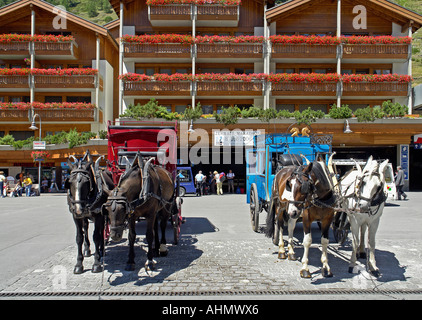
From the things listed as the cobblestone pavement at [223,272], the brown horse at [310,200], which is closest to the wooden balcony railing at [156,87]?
the cobblestone pavement at [223,272]

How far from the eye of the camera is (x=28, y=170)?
96.7 feet

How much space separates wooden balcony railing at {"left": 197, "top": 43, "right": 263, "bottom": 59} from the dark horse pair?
22.6 m

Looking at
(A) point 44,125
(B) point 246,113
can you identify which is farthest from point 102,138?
(B) point 246,113

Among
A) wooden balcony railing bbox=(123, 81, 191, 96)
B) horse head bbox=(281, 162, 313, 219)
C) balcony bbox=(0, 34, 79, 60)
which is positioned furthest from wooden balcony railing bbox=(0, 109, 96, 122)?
horse head bbox=(281, 162, 313, 219)

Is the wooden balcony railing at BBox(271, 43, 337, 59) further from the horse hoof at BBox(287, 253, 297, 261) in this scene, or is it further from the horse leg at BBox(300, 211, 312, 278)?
the horse leg at BBox(300, 211, 312, 278)

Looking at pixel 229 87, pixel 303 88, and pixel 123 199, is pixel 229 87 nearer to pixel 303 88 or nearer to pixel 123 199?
pixel 303 88

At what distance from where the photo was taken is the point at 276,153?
29.7 feet

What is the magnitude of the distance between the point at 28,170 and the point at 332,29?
2798 cm

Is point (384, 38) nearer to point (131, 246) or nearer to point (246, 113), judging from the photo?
point (246, 113)

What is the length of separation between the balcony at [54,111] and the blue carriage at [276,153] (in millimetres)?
21547

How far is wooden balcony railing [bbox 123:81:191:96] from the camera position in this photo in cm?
2716

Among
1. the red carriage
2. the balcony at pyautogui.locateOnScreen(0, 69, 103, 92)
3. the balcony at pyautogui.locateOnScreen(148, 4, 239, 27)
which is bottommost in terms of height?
the red carriage

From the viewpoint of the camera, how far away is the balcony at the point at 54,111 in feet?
93.3

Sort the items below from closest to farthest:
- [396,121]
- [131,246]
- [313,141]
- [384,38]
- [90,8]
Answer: [131,246], [313,141], [396,121], [384,38], [90,8]
